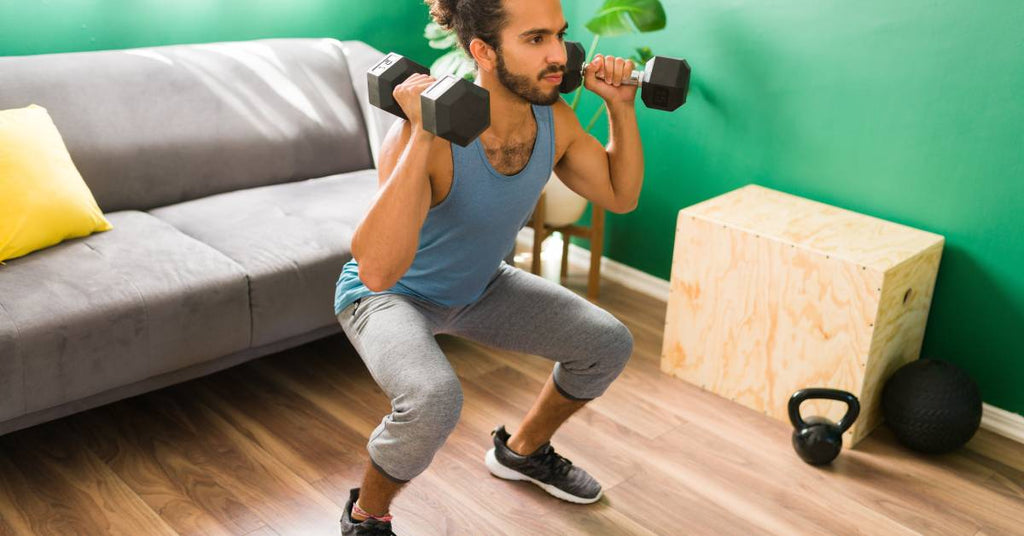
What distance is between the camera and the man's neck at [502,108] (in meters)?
1.89

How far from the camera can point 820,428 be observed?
237 centimetres

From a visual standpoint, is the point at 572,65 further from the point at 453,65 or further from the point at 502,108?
the point at 453,65

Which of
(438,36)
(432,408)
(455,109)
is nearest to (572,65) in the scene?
(455,109)

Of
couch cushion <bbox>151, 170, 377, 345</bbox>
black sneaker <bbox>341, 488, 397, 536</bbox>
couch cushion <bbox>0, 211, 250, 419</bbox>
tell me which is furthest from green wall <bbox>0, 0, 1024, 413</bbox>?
black sneaker <bbox>341, 488, 397, 536</bbox>

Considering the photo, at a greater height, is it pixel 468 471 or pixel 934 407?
A: pixel 934 407

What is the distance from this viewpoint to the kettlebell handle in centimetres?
237

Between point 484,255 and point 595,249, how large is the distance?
4.47ft

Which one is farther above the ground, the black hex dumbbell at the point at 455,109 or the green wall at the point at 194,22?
the black hex dumbbell at the point at 455,109

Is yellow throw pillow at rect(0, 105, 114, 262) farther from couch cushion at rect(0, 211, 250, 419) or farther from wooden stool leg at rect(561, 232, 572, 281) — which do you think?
wooden stool leg at rect(561, 232, 572, 281)

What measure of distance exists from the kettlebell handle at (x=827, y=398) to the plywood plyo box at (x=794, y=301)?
0.25ft

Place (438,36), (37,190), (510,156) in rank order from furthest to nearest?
(438,36), (37,190), (510,156)

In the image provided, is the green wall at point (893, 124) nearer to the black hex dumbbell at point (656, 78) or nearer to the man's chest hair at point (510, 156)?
the black hex dumbbell at point (656, 78)

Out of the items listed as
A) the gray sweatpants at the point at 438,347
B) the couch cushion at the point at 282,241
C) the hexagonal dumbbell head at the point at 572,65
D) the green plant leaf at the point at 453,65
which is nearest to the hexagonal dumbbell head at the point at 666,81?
the hexagonal dumbbell head at the point at 572,65

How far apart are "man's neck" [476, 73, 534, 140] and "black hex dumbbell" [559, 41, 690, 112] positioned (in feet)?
0.34
